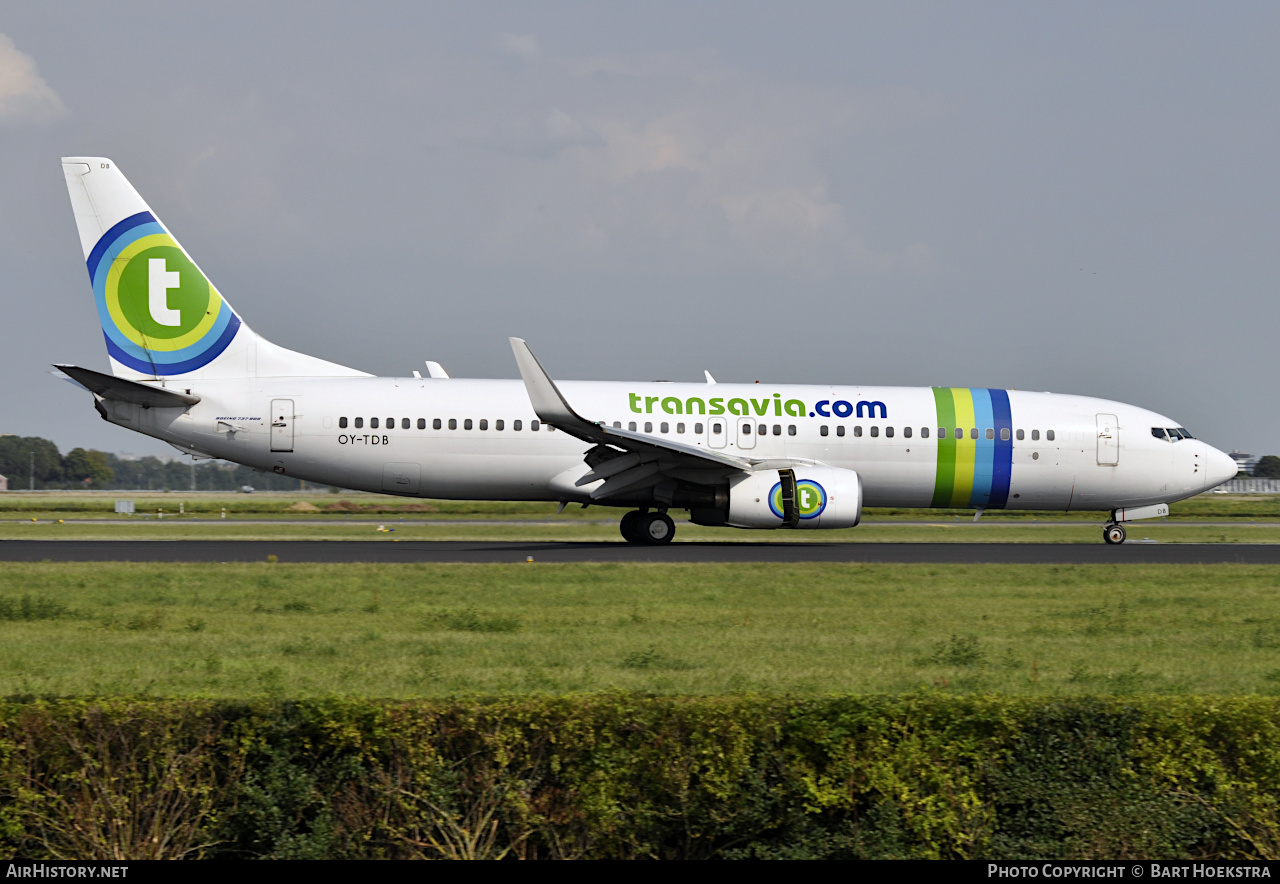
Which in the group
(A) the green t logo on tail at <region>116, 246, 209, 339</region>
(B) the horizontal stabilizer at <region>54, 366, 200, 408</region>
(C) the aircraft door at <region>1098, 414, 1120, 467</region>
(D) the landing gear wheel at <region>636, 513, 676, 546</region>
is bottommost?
(D) the landing gear wheel at <region>636, 513, 676, 546</region>

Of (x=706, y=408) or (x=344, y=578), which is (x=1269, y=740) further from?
(x=706, y=408)

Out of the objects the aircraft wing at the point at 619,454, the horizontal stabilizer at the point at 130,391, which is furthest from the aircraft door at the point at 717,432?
the horizontal stabilizer at the point at 130,391

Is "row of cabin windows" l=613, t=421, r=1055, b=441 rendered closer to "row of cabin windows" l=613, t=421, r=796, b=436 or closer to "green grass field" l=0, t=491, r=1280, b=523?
"row of cabin windows" l=613, t=421, r=796, b=436

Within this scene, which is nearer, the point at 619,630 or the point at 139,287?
the point at 619,630

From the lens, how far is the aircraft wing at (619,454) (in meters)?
25.3

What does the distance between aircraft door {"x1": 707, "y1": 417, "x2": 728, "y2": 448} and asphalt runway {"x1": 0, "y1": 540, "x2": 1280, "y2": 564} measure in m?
2.52

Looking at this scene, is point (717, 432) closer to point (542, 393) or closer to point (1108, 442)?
point (542, 393)

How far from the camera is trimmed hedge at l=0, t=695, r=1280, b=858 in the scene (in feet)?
23.5

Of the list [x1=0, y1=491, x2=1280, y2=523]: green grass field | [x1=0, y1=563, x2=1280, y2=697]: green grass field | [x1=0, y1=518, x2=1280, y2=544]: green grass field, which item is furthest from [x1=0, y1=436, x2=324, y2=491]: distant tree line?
[x1=0, y1=563, x2=1280, y2=697]: green grass field

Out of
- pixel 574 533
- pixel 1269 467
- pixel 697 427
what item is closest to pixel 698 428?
pixel 697 427

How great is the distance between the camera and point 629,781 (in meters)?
7.29

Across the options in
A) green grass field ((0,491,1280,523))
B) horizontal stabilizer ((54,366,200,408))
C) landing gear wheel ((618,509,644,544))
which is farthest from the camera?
green grass field ((0,491,1280,523))

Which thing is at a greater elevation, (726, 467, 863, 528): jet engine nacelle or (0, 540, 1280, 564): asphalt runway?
(726, 467, 863, 528): jet engine nacelle

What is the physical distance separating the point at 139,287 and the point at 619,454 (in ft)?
39.9
